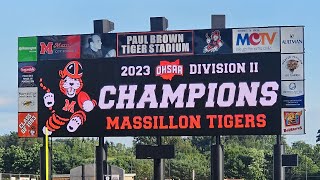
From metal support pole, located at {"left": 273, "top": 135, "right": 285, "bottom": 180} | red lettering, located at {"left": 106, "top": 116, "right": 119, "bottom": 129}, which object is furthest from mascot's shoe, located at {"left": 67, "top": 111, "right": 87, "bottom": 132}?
metal support pole, located at {"left": 273, "top": 135, "right": 285, "bottom": 180}

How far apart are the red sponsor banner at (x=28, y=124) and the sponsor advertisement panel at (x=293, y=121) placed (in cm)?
957

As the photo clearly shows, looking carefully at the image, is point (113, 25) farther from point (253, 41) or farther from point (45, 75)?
point (253, 41)

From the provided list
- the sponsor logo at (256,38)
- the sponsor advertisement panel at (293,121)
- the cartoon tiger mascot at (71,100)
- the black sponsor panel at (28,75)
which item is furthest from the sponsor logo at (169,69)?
the black sponsor panel at (28,75)

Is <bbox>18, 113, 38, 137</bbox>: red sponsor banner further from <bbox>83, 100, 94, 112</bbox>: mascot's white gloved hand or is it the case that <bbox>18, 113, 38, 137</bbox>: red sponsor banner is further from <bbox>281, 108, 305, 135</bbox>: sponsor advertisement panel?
<bbox>281, 108, 305, 135</bbox>: sponsor advertisement panel

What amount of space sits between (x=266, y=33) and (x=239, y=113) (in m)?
3.09

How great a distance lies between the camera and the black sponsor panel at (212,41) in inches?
1084

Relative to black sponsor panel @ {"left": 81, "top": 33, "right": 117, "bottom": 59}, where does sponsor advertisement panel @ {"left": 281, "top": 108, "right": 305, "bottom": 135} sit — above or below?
below

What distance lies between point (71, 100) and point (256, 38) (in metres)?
7.42

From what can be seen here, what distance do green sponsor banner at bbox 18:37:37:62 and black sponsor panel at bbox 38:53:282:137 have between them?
1.65 feet

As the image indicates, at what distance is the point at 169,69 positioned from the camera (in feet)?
91.3

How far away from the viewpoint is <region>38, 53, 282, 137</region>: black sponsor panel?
27156 mm

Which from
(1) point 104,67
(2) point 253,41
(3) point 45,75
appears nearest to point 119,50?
(1) point 104,67

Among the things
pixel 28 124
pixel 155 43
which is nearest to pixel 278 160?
pixel 155 43

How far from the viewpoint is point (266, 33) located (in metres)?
27.2
